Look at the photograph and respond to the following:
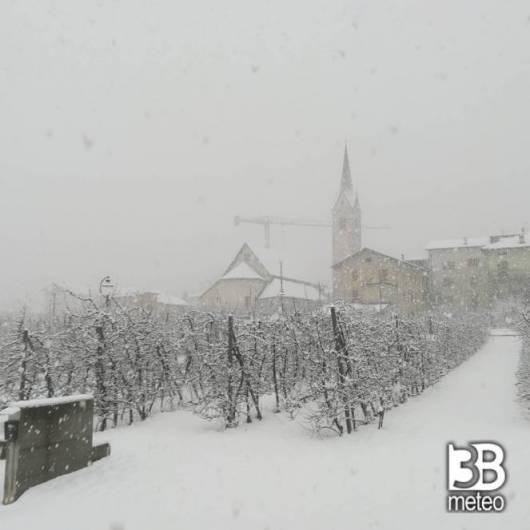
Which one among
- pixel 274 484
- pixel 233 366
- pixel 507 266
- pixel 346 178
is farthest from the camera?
pixel 346 178

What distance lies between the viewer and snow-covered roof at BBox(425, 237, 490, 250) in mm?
61125

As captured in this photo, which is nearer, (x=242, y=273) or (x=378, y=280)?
(x=378, y=280)

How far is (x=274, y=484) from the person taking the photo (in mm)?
5473

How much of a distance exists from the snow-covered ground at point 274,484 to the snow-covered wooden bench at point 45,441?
17 centimetres

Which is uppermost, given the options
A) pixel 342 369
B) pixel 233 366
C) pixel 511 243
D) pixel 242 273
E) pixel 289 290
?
pixel 511 243

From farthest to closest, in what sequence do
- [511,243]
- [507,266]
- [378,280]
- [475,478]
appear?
[511,243], [507,266], [378,280], [475,478]

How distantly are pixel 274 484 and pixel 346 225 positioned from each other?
227ft

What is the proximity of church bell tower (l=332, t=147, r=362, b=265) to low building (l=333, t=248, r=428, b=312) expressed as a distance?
56.9ft

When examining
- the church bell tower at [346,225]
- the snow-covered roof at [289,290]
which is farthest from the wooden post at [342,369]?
the church bell tower at [346,225]

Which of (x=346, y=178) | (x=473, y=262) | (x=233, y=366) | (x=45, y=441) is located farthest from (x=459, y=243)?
(x=45, y=441)

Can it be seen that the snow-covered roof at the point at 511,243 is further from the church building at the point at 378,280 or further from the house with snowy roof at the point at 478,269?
the church building at the point at 378,280

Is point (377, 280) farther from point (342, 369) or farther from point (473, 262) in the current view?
point (342, 369)

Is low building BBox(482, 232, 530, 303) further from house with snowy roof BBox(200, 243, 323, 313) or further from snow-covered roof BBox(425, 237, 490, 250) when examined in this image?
house with snowy roof BBox(200, 243, 323, 313)

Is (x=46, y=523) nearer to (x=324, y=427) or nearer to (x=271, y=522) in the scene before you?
(x=271, y=522)
